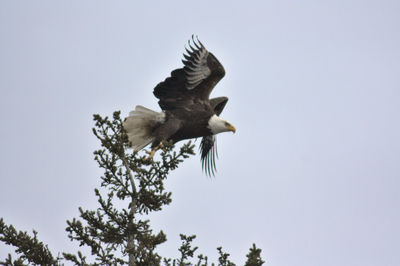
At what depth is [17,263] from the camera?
213 inches

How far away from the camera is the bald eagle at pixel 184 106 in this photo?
8.79 metres

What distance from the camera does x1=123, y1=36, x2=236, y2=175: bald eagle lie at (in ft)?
28.8

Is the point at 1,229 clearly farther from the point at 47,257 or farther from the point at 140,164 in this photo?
the point at 140,164

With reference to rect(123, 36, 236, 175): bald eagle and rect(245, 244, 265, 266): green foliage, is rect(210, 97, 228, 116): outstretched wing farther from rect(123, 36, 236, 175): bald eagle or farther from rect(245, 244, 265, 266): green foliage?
rect(245, 244, 265, 266): green foliage

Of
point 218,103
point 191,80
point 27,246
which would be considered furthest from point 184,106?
point 27,246

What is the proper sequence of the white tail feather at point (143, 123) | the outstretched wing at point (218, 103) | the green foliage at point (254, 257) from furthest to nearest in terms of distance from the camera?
the outstretched wing at point (218, 103), the white tail feather at point (143, 123), the green foliage at point (254, 257)

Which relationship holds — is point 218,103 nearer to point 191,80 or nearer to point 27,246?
point 191,80

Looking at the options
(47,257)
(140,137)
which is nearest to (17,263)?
(47,257)

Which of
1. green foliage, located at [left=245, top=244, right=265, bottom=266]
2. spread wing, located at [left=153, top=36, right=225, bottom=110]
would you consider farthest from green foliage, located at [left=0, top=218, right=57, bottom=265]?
spread wing, located at [left=153, top=36, right=225, bottom=110]

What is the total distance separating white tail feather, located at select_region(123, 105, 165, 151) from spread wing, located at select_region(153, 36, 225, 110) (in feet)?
0.92

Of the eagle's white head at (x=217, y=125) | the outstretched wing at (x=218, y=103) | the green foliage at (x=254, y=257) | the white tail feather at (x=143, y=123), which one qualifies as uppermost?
the outstretched wing at (x=218, y=103)

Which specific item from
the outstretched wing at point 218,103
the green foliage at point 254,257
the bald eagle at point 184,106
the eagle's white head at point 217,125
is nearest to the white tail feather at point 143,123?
the bald eagle at point 184,106

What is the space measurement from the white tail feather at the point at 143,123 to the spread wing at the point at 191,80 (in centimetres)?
28

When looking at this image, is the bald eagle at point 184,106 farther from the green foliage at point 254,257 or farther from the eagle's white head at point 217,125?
the green foliage at point 254,257
